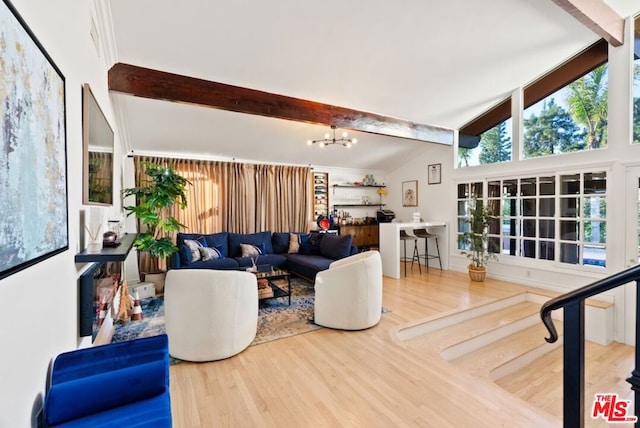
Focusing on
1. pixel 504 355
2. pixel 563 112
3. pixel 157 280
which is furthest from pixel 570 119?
pixel 157 280

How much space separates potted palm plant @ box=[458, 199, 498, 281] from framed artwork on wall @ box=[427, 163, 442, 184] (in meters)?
1.01

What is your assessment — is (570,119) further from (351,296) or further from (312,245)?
(312,245)

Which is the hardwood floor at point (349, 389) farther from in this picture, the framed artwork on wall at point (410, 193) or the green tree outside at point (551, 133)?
the framed artwork on wall at point (410, 193)

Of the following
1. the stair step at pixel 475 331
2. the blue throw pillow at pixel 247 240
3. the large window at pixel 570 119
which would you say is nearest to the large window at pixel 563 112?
the large window at pixel 570 119

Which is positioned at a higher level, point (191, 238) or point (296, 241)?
point (191, 238)

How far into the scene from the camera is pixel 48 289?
120cm

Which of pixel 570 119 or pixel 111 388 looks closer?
pixel 111 388

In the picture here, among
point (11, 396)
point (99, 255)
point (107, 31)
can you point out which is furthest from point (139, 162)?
point (11, 396)

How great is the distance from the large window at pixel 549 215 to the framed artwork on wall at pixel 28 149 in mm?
5534

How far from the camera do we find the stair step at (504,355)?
289cm

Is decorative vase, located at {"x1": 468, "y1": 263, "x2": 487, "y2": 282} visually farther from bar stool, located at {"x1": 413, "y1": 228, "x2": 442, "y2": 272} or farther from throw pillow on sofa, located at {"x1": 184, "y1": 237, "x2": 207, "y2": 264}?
throw pillow on sofa, located at {"x1": 184, "y1": 237, "x2": 207, "y2": 264}

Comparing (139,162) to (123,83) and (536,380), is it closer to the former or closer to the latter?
(123,83)

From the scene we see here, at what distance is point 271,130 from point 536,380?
4.70 metres

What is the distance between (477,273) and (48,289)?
5.52 meters
